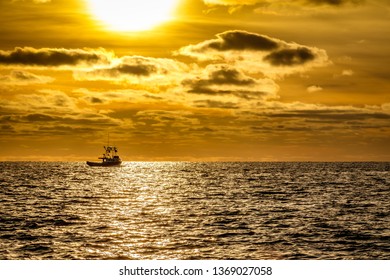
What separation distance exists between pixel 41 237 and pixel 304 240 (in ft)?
84.1

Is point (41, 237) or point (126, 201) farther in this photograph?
point (126, 201)

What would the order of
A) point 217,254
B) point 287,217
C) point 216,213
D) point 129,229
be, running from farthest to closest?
point 216,213 → point 287,217 → point 129,229 → point 217,254

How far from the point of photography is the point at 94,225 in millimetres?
65438

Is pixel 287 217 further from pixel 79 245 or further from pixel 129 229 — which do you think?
pixel 79 245

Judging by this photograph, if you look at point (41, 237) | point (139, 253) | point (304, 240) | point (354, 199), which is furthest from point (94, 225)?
point (354, 199)
